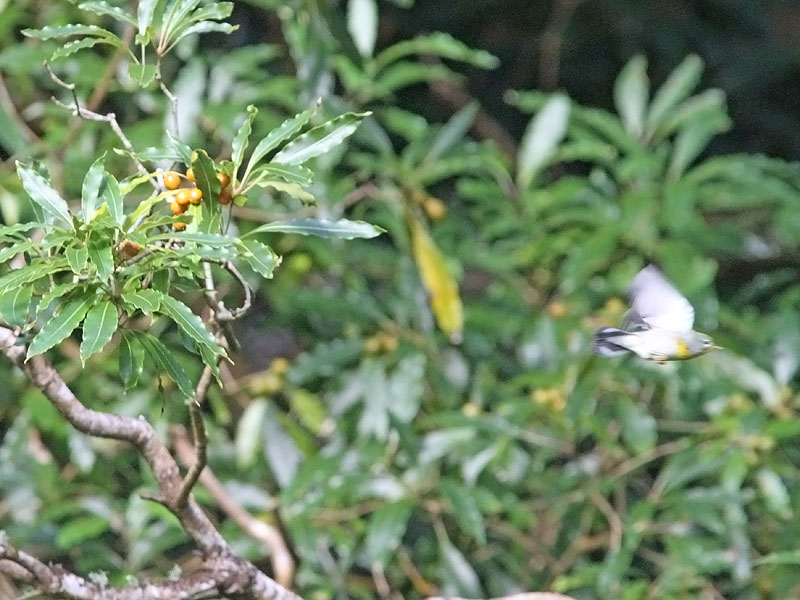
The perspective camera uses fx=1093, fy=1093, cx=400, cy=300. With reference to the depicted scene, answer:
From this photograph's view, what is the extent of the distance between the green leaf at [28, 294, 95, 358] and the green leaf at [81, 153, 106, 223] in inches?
2.3

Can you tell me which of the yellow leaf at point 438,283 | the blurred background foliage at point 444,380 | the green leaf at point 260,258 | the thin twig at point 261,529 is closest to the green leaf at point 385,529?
the blurred background foliage at point 444,380

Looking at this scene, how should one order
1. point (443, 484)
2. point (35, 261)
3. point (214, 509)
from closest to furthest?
point (35, 261)
point (443, 484)
point (214, 509)

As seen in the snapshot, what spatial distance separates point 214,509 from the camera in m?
1.68

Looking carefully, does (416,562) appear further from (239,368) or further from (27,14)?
(27,14)

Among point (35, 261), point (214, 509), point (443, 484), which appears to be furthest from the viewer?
point (214, 509)

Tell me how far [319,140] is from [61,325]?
0.75 ft

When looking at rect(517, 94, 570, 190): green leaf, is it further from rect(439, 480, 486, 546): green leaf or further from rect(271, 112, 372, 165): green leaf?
rect(271, 112, 372, 165): green leaf

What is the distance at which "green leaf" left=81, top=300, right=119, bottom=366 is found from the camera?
0.63 m

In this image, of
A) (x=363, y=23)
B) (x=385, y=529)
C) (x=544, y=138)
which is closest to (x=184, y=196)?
(x=385, y=529)

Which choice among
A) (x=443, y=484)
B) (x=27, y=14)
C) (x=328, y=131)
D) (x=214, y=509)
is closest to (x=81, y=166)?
(x=27, y=14)

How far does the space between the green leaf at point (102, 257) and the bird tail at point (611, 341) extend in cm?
41

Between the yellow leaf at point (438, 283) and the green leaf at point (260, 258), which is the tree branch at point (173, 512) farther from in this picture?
the yellow leaf at point (438, 283)

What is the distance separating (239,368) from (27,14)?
676 millimetres

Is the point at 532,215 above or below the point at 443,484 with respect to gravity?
above
